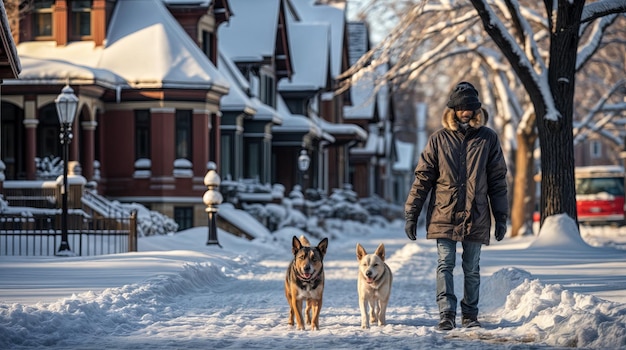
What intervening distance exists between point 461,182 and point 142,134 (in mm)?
23753

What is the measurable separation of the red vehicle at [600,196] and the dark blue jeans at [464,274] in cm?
3550

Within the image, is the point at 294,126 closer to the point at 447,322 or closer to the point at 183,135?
the point at 183,135

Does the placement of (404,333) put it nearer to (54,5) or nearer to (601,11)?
(601,11)

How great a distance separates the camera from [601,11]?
19266 mm

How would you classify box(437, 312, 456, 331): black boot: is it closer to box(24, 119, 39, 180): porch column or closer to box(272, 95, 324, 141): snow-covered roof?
box(24, 119, 39, 180): porch column

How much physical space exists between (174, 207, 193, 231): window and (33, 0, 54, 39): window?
6.69 m

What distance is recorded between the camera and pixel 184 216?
3366 centimetres

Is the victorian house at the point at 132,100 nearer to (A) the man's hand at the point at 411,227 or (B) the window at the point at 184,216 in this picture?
(B) the window at the point at 184,216

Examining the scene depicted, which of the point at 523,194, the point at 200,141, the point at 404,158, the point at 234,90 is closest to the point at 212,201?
the point at 200,141

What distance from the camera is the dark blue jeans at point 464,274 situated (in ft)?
34.9

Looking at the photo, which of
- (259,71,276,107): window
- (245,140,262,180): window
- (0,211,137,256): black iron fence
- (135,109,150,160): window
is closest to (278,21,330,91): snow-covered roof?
(259,71,276,107): window

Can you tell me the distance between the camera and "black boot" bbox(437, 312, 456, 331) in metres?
10.4

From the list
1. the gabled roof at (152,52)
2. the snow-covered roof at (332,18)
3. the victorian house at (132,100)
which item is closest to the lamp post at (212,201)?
the victorian house at (132,100)

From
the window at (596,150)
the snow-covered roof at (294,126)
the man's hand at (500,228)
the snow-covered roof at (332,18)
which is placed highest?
the snow-covered roof at (332,18)
